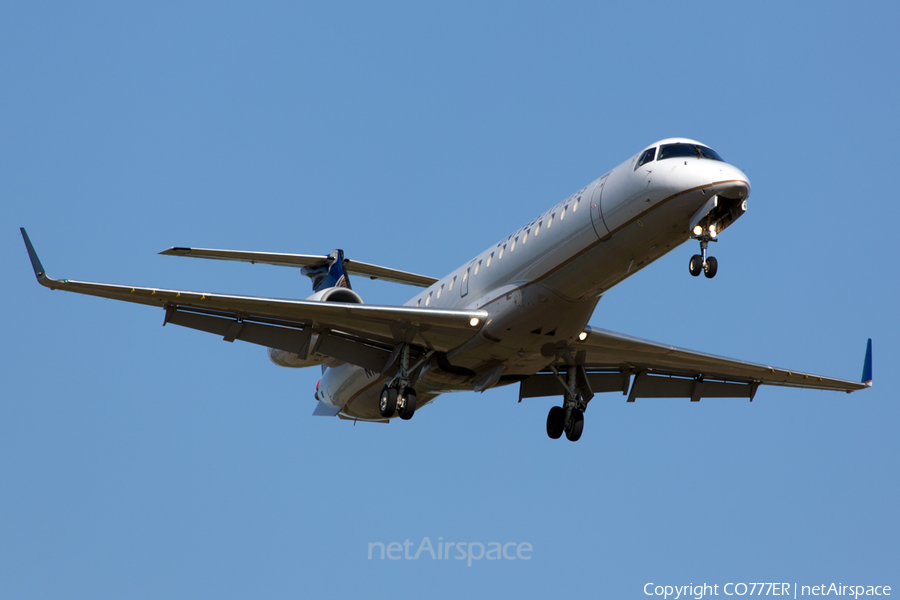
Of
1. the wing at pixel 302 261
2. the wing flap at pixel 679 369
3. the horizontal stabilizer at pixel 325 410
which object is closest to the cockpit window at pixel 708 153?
the wing flap at pixel 679 369

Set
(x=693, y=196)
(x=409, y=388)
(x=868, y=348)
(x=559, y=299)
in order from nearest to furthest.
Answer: (x=693, y=196)
(x=559, y=299)
(x=409, y=388)
(x=868, y=348)

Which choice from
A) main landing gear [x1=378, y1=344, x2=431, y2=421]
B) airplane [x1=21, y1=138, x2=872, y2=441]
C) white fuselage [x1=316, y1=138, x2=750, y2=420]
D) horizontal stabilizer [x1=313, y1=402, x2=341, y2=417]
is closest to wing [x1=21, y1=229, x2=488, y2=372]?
airplane [x1=21, y1=138, x2=872, y2=441]

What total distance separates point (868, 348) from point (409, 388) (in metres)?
12.4

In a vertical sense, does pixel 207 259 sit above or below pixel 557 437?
above

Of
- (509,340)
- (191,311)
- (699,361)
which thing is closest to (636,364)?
(699,361)

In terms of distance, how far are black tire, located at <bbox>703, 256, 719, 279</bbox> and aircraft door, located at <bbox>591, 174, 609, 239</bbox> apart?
1.95 meters

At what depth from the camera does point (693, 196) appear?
1731 cm

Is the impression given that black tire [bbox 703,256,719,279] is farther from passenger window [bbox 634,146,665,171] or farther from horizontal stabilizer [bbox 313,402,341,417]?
horizontal stabilizer [bbox 313,402,341,417]

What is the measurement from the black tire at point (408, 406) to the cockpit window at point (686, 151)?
7241 millimetres

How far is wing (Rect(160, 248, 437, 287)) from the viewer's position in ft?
78.4

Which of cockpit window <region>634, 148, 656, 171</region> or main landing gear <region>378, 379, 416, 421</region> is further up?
cockpit window <region>634, 148, 656, 171</region>

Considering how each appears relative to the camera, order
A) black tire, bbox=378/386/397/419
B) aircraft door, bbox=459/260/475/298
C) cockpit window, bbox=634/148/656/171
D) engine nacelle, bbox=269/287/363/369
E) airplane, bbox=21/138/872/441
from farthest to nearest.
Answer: engine nacelle, bbox=269/287/363/369
aircraft door, bbox=459/260/475/298
black tire, bbox=378/386/397/419
cockpit window, bbox=634/148/656/171
airplane, bbox=21/138/872/441

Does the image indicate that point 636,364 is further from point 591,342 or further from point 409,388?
point 409,388

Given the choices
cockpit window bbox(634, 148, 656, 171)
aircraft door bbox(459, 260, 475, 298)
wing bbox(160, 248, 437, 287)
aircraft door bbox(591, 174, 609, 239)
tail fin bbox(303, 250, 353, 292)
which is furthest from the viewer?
tail fin bbox(303, 250, 353, 292)
